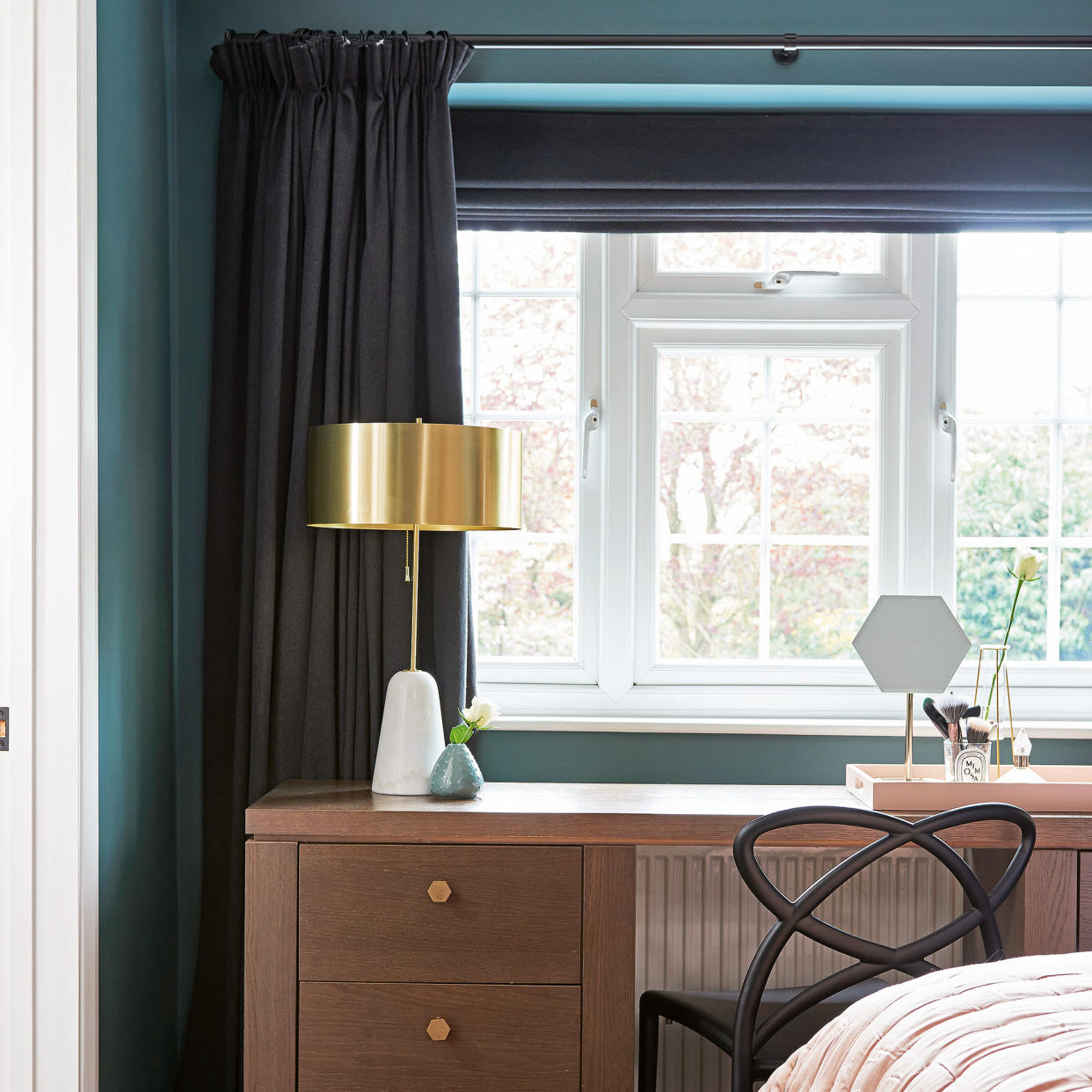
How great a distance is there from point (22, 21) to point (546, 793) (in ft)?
5.32

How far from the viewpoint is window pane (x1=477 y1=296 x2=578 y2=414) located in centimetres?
242

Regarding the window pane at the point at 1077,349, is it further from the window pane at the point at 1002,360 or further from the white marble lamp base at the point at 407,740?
the white marble lamp base at the point at 407,740

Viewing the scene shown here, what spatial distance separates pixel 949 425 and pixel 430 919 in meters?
1.59

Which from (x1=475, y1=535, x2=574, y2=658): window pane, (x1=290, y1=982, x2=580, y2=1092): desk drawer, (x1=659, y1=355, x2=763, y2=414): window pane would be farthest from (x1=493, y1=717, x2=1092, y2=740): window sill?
(x1=659, y1=355, x2=763, y2=414): window pane

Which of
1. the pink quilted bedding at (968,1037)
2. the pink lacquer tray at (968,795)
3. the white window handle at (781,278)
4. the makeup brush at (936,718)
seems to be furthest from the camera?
the white window handle at (781,278)

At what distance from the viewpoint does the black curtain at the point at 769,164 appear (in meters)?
2.24

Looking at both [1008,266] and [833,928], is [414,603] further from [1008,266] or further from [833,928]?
[1008,266]

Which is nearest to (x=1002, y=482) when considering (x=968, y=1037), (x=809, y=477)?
(x=809, y=477)

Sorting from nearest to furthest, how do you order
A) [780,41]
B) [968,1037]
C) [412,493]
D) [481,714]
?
1. [968,1037]
2. [412,493]
3. [481,714]
4. [780,41]

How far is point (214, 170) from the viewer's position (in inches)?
88.4

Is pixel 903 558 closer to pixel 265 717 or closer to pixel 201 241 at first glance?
pixel 265 717

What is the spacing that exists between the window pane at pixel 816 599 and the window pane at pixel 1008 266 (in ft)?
2.28

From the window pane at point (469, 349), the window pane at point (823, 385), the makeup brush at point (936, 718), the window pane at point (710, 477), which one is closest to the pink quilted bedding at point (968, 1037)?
the makeup brush at point (936, 718)

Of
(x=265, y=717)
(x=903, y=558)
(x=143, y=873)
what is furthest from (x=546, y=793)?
(x=903, y=558)
